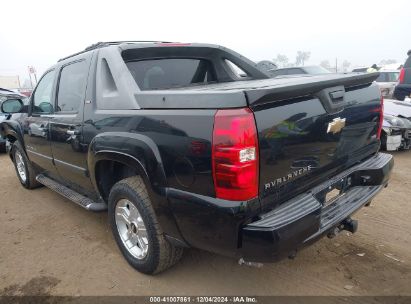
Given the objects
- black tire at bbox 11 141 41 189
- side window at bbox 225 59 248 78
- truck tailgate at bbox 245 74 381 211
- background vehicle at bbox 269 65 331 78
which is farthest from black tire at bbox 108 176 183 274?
background vehicle at bbox 269 65 331 78

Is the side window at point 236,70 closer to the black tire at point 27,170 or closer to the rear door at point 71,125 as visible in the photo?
the rear door at point 71,125

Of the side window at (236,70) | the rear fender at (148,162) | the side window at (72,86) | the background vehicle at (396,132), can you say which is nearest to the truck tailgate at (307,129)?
the rear fender at (148,162)

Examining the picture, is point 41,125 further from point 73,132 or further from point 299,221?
point 299,221

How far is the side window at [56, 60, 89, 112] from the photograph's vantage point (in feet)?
10.7

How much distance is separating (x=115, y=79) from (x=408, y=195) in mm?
3875

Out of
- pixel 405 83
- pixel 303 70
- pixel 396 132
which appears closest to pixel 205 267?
pixel 396 132

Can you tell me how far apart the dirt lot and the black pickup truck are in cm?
27

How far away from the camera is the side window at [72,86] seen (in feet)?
10.7

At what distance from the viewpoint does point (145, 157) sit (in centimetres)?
232

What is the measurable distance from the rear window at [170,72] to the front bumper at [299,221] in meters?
1.78

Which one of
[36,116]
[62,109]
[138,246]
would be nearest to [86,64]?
[62,109]

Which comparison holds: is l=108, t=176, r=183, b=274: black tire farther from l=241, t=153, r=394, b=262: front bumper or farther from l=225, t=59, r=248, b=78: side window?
l=225, t=59, r=248, b=78: side window

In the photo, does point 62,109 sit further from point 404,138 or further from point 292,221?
point 404,138

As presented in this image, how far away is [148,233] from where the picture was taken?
2588mm
